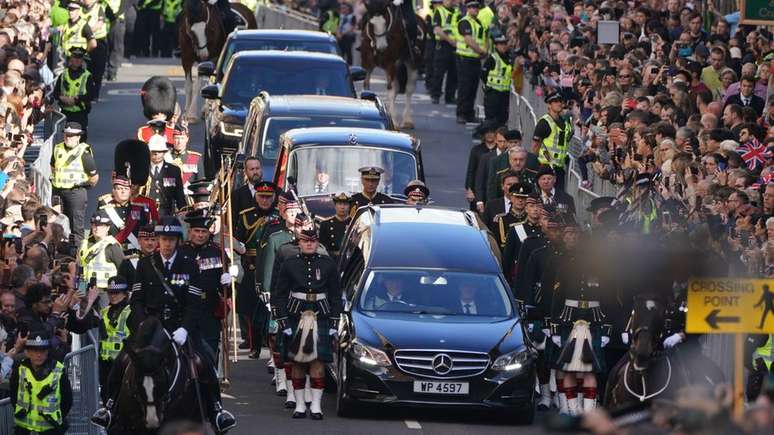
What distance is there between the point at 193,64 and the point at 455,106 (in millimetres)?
6412

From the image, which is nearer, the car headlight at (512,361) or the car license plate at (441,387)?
the car license plate at (441,387)

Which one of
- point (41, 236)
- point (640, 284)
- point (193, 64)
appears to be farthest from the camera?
point (193, 64)

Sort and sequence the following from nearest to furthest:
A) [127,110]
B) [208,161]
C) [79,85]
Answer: [208,161], [79,85], [127,110]

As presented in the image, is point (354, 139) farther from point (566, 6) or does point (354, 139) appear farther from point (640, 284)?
point (566, 6)

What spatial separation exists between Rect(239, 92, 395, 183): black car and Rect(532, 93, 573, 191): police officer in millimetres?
1808

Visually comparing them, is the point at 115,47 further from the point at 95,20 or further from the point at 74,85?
the point at 74,85

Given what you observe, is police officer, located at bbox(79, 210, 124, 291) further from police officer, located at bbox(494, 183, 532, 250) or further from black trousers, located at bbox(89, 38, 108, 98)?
black trousers, located at bbox(89, 38, 108, 98)

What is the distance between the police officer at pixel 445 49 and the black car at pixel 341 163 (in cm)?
1388

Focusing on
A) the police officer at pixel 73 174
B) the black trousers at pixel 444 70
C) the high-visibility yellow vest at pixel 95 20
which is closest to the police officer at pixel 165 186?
the police officer at pixel 73 174

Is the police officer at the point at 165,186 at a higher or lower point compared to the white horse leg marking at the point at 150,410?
lower

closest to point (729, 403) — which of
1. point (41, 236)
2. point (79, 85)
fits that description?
point (41, 236)

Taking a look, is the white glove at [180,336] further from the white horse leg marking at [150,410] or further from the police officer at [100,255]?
the police officer at [100,255]

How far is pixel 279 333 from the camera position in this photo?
19375 mm

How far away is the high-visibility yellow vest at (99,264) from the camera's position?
68.1ft
